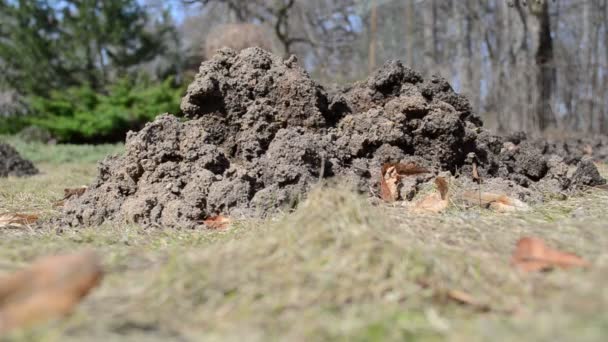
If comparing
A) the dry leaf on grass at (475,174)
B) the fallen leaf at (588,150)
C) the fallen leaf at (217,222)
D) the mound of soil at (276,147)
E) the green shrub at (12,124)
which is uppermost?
the green shrub at (12,124)

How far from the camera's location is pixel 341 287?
1.85 meters

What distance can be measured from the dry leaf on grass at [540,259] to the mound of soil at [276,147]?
5.32ft

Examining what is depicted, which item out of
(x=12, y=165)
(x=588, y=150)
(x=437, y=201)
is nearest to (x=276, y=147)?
(x=437, y=201)

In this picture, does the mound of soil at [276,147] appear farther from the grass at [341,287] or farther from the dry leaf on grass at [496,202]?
the grass at [341,287]

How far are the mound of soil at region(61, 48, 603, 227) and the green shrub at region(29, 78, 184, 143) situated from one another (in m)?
13.9

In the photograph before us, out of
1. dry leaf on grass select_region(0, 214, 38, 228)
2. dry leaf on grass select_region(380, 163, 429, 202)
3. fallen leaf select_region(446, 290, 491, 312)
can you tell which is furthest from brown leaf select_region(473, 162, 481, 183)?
dry leaf on grass select_region(0, 214, 38, 228)

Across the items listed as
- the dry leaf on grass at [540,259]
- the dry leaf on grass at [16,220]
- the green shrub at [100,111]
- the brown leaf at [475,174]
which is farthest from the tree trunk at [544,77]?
the dry leaf on grass at [540,259]

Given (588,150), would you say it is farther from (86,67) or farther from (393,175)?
(86,67)

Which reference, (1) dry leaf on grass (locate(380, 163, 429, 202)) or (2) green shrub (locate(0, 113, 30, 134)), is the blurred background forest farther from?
(1) dry leaf on grass (locate(380, 163, 429, 202))

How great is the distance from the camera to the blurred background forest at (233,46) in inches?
575

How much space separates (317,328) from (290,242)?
0.59 meters

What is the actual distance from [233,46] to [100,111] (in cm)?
489

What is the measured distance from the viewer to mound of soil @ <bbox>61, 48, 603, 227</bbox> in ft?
11.9

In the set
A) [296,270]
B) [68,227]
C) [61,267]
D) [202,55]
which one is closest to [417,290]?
[296,270]
